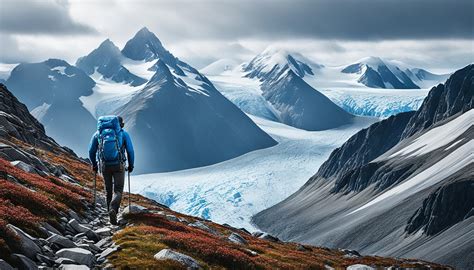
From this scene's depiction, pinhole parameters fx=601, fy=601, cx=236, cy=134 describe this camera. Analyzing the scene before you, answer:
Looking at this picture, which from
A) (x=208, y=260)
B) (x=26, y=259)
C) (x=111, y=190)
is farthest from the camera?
(x=111, y=190)

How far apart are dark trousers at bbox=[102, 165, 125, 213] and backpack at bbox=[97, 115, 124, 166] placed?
1.03 feet

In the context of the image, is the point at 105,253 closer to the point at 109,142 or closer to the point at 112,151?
the point at 112,151

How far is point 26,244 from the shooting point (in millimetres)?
18234

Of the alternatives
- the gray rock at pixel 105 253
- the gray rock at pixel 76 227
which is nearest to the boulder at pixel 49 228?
the gray rock at pixel 76 227

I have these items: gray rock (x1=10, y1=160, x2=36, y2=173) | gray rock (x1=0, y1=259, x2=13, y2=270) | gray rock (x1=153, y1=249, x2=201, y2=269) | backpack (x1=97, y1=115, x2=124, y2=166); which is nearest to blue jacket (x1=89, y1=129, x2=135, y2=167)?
backpack (x1=97, y1=115, x2=124, y2=166)

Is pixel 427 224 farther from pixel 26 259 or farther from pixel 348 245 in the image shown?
pixel 26 259

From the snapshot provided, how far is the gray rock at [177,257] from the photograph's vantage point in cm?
2109

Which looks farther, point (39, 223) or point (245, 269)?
point (245, 269)

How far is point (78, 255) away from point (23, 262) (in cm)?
238

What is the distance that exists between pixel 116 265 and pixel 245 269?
641 cm

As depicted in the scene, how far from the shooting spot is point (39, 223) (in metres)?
21.7

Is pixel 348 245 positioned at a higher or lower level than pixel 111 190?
lower

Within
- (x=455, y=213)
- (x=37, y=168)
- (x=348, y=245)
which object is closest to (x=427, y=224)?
(x=455, y=213)

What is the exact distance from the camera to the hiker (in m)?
26.3
